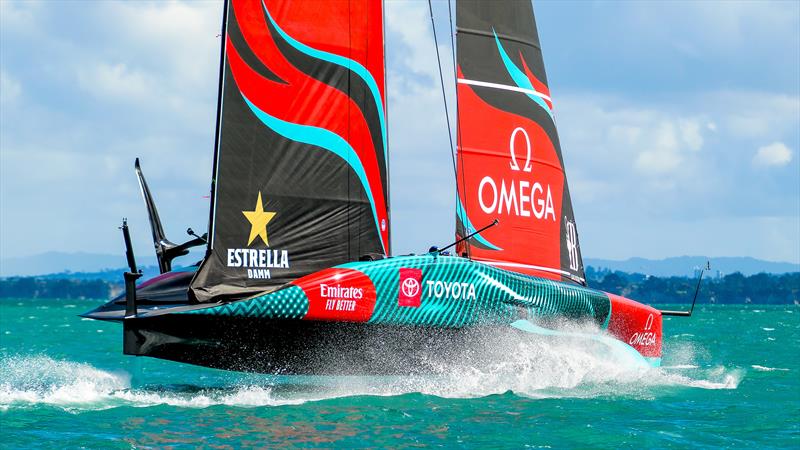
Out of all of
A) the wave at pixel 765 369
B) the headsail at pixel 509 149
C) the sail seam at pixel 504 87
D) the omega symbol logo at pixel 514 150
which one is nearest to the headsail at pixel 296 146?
the headsail at pixel 509 149

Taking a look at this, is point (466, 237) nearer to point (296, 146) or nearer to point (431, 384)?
point (431, 384)

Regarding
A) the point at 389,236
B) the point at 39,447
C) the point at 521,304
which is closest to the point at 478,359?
the point at 521,304

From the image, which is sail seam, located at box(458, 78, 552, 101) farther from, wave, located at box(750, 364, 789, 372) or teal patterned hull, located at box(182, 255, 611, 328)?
wave, located at box(750, 364, 789, 372)

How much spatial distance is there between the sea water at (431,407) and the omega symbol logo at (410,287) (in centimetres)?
134

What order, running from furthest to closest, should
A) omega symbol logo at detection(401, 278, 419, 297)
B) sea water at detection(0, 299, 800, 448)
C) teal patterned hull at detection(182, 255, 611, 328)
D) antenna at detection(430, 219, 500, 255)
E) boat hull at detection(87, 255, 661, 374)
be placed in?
1. antenna at detection(430, 219, 500, 255)
2. omega symbol logo at detection(401, 278, 419, 297)
3. teal patterned hull at detection(182, 255, 611, 328)
4. boat hull at detection(87, 255, 661, 374)
5. sea water at detection(0, 299, 800, 448)

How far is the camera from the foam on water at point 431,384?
15.3m

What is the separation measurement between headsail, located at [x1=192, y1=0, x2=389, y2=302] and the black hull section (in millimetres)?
693

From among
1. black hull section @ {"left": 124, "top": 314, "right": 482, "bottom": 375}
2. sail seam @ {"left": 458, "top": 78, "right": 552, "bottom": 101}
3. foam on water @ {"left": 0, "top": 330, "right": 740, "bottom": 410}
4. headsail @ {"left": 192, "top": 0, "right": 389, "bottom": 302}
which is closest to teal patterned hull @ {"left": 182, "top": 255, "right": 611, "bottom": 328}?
black hull section @ {"left": 124, "top": 314, "right": 482, "bottom": 375}

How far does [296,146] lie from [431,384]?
381 centimetres

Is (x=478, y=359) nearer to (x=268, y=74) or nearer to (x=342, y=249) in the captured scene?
(x=342, y=249)

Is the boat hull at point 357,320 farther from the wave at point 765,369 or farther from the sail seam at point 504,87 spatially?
the wave at point 765,369

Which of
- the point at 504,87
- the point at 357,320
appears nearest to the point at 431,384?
the point at 357,320

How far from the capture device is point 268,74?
1552 centimetres

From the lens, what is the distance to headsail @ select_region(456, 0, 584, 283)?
18469 mm
